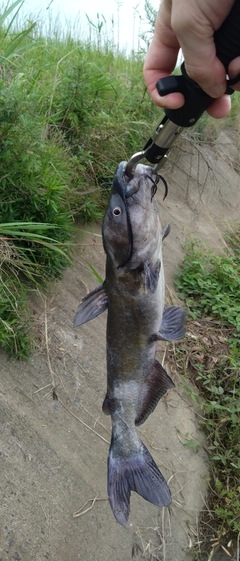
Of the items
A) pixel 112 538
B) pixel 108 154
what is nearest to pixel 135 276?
pixel 112 538

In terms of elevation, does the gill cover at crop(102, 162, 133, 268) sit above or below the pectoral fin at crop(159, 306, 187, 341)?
above

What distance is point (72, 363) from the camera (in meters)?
3.34

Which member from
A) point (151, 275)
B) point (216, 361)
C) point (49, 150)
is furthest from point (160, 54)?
point (216, 361)

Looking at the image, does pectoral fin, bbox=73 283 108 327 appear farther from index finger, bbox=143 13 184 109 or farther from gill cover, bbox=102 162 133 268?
index finger, bbox=143 13 184 109

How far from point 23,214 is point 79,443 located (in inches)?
57.3

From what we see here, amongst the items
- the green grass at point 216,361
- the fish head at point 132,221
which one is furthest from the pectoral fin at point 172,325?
the green grass at point 216,361

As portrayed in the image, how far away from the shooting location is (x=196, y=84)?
1.67m

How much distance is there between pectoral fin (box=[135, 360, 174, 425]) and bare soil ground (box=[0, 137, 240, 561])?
2.94ft

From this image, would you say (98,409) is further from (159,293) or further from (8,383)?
(159,293)

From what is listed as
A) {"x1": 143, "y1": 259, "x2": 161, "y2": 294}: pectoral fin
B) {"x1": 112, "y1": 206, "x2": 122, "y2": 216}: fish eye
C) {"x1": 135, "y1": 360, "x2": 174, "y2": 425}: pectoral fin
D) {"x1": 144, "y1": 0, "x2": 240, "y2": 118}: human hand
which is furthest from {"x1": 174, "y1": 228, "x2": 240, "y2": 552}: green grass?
{"x1": 144, "y1": 0, "x2": 240, "y2": 118}: human hand

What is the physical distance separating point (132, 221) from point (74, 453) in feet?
5.56

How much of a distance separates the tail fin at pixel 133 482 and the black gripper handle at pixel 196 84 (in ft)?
4.74

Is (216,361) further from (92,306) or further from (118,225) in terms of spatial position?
(118,225)

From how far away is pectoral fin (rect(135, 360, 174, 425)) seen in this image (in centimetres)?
224
